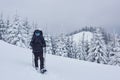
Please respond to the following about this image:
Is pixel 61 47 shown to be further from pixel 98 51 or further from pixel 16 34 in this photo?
pixel 16 34

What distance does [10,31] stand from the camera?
41.9m

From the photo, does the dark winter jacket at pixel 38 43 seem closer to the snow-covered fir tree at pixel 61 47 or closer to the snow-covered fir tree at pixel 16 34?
the snow-covered fir tree at pixel 16 34

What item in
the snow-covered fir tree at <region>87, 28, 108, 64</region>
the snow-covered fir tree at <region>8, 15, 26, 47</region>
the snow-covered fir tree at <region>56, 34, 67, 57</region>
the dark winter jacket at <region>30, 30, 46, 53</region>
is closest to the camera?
the dark winter jacket at <region>30, 30, 46, 53</region>

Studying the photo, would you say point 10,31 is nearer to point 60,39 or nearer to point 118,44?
point 60,39

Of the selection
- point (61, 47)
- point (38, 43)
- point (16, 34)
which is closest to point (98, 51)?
point (61, 47)

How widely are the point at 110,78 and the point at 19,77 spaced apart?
6433 millimetres

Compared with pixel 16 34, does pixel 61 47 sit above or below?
below

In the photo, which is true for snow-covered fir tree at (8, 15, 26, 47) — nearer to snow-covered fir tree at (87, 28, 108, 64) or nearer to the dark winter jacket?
snow-covered fir tree at (87, 28, 108, 64)

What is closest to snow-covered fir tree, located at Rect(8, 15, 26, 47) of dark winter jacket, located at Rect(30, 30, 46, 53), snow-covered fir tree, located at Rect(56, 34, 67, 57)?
snow-covered fir tree, located at Rect(56, 34, 67, 57)

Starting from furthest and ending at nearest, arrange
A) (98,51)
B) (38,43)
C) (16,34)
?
(98,51) < (16,34) < (38,43)

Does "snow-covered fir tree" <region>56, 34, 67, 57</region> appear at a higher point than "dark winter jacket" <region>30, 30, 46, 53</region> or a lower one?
lower

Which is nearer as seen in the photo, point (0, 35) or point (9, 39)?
point (9, 39)

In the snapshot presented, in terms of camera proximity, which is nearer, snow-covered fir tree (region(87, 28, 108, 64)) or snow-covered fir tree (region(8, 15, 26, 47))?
snow-covered fir tree (region(8, 15, 26, 47))

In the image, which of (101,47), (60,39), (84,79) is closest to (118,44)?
(101,47)
